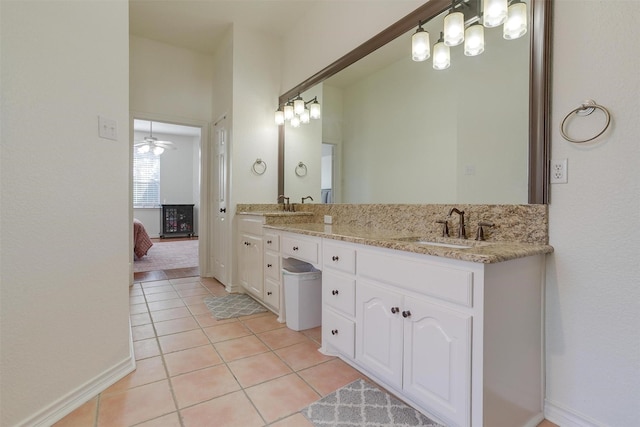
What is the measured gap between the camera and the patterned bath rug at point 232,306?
9.19ft

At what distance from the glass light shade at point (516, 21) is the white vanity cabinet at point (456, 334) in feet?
3.46

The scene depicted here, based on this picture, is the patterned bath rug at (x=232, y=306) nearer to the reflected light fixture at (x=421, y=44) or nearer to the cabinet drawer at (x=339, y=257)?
the cabinet drawer at (x=339, y=257)

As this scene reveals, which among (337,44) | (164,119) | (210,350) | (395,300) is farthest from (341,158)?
(164,119)

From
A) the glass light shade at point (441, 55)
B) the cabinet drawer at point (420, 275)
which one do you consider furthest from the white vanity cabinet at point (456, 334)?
the glass light shade at point (441, 55)

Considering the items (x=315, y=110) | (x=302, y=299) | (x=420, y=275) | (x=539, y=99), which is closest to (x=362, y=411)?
(x=420, y=275)

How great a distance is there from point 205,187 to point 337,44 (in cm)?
248

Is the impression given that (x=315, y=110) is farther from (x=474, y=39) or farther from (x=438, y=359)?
(x=438, y=359)

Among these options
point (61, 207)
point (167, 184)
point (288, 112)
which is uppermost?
point (288, 112)

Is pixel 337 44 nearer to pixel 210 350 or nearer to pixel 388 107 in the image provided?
pixel 388 107

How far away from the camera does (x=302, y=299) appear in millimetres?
2447

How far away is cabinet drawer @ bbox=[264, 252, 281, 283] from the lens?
2.67 metres

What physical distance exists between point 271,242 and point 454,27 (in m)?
2.03

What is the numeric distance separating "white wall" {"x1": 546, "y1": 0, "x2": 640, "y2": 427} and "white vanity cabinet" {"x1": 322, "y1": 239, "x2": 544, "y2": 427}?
102 mm

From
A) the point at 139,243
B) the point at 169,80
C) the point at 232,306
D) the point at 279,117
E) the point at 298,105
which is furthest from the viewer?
the point at 139,243
